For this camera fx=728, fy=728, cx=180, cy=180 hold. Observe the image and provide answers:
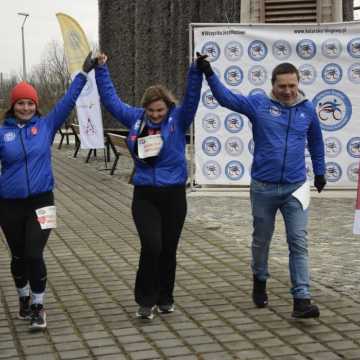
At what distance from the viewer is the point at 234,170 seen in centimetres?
1139

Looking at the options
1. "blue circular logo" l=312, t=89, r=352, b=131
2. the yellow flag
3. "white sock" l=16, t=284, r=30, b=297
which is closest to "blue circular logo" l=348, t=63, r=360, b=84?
"blue circular logo" l=312, t=89, r=352, b=131

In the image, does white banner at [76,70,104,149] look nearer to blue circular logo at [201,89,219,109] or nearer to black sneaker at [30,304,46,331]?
blue circular logo at [201,89,219,109]

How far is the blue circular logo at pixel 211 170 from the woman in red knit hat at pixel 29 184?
6.33 metres

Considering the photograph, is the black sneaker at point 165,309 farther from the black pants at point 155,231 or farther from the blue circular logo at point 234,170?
the blue circular logo at point 234,170

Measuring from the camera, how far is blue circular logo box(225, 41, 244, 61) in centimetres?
1105

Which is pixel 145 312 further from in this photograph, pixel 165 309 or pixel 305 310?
pixel 305 310

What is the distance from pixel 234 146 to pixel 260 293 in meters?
5.85

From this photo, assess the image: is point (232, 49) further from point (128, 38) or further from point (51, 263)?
point (128, 38)

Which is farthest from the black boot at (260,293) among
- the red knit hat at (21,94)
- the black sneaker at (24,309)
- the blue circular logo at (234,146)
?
the blue circular logo at (234,146)

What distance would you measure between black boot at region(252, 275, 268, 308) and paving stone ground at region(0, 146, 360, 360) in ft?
0.21

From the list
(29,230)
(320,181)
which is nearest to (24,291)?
(29,230)

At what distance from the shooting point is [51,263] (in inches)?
288

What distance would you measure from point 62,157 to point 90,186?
7.36 meters

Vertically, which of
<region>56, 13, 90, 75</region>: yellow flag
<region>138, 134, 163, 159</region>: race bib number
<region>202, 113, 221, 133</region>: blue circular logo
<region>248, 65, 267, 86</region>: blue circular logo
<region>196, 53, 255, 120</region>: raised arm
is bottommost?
<region>202, 113, 221, 133</region>: blue circular logo
